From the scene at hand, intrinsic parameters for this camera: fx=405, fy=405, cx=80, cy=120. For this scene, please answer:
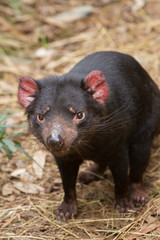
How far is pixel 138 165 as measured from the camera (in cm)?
453

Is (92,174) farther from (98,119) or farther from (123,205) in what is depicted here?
(98,119)

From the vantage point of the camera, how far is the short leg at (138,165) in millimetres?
4496

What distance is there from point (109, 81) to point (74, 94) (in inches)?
30.7

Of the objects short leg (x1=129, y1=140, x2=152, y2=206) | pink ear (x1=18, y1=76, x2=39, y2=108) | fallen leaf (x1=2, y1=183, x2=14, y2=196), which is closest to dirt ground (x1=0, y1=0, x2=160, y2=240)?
fallen leaf (x1=2, y1=183, x2=14, y2=196)

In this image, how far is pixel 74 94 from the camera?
11.7 ft

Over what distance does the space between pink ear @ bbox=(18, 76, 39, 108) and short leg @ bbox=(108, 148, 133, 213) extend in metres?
1.05

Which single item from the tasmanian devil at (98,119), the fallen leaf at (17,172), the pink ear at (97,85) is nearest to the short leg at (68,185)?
the tasmanian devil at (98,119)

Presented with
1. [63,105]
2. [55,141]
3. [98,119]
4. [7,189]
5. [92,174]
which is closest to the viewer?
[55,141]

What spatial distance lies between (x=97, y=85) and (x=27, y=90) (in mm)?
660

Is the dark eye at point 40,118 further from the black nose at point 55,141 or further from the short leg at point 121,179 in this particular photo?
the short leg at point 121,179

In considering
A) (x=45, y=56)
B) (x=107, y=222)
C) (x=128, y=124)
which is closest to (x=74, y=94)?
(x=128, y=124)

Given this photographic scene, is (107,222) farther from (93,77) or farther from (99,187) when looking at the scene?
(93,77)

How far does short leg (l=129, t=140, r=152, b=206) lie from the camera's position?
4496 mm

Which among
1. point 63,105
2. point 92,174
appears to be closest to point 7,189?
point 92,174
